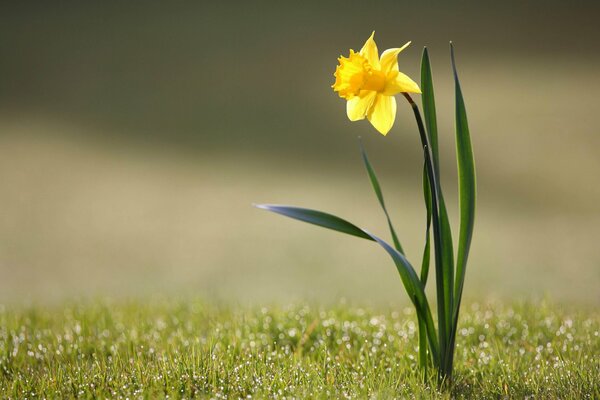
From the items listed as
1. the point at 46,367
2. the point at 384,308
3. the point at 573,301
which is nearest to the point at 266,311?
the point at 384,308

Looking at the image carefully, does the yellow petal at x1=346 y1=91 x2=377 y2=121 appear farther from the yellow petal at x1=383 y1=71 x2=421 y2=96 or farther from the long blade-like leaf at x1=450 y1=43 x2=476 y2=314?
the long blade-like leaf at x1=450 y1=43 x2=476 y2=314

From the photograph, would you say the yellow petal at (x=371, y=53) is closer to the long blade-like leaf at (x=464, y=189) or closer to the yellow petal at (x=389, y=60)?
the yellow petal at (x=389, y=60)

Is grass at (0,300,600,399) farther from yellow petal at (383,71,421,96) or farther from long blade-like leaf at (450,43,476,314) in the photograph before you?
yellow petal at (383,71,421,96)

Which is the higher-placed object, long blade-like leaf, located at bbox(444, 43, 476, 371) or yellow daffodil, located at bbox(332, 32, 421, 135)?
yellow daffodil, located at bbox(332, 32, 421, 135)

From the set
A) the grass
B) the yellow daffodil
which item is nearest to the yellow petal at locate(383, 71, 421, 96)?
the yellow daffodil

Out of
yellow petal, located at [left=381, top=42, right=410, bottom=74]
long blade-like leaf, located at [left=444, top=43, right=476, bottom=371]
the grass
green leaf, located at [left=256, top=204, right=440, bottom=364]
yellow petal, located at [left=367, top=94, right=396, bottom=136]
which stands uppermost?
yellow petal, located at [left=381, top=42, right=410, bottom=74]

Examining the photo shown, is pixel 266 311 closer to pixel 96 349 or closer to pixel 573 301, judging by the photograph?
pixel 96 349
